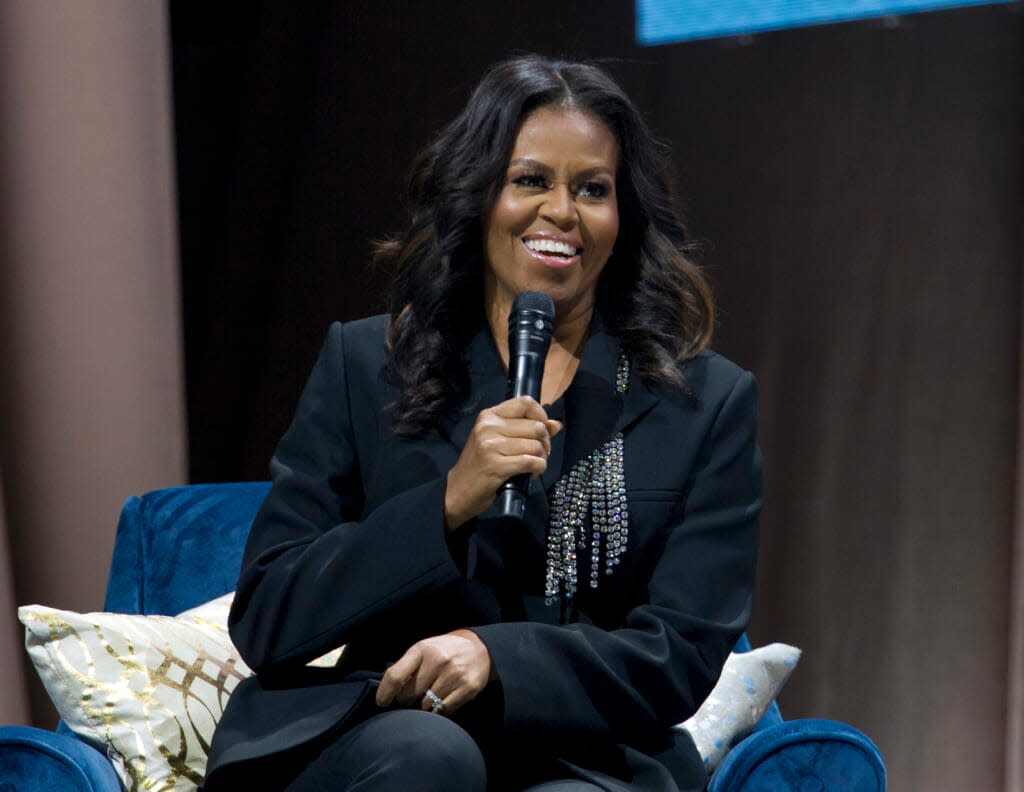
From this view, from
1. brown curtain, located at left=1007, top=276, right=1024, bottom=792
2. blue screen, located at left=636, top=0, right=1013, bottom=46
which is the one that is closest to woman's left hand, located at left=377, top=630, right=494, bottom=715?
brown curtain, located at left=1007, top=276, right=1024, bottom=792

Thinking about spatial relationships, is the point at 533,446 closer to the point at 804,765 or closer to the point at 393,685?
the point at 393,685

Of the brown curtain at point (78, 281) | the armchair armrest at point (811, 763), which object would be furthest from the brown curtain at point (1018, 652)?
the brown curtain at point (78, 281)

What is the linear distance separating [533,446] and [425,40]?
6.56 ft

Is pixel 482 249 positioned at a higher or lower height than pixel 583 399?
higher

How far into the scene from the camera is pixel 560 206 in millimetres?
1580

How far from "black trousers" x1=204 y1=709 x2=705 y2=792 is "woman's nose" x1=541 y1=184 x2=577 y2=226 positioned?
0.58 meters

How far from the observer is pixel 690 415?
1.61 meters

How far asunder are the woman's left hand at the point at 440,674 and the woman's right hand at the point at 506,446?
16cm

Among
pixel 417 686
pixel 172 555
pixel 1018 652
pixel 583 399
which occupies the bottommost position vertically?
pixel 1018 652

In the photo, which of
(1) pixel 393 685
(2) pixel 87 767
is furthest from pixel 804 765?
(2) pixel 87 767

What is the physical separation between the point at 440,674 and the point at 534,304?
38 centimetres

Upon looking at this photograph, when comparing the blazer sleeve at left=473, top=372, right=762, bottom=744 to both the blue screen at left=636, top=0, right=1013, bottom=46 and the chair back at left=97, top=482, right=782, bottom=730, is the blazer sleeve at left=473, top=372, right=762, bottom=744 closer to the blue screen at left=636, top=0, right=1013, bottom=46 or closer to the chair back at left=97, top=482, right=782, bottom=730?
the chair back at left=97, top=482, right=782, bottom=730

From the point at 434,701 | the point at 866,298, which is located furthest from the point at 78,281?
the point at 866,298

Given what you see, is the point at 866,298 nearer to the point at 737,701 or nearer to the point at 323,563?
the point at 737,701
